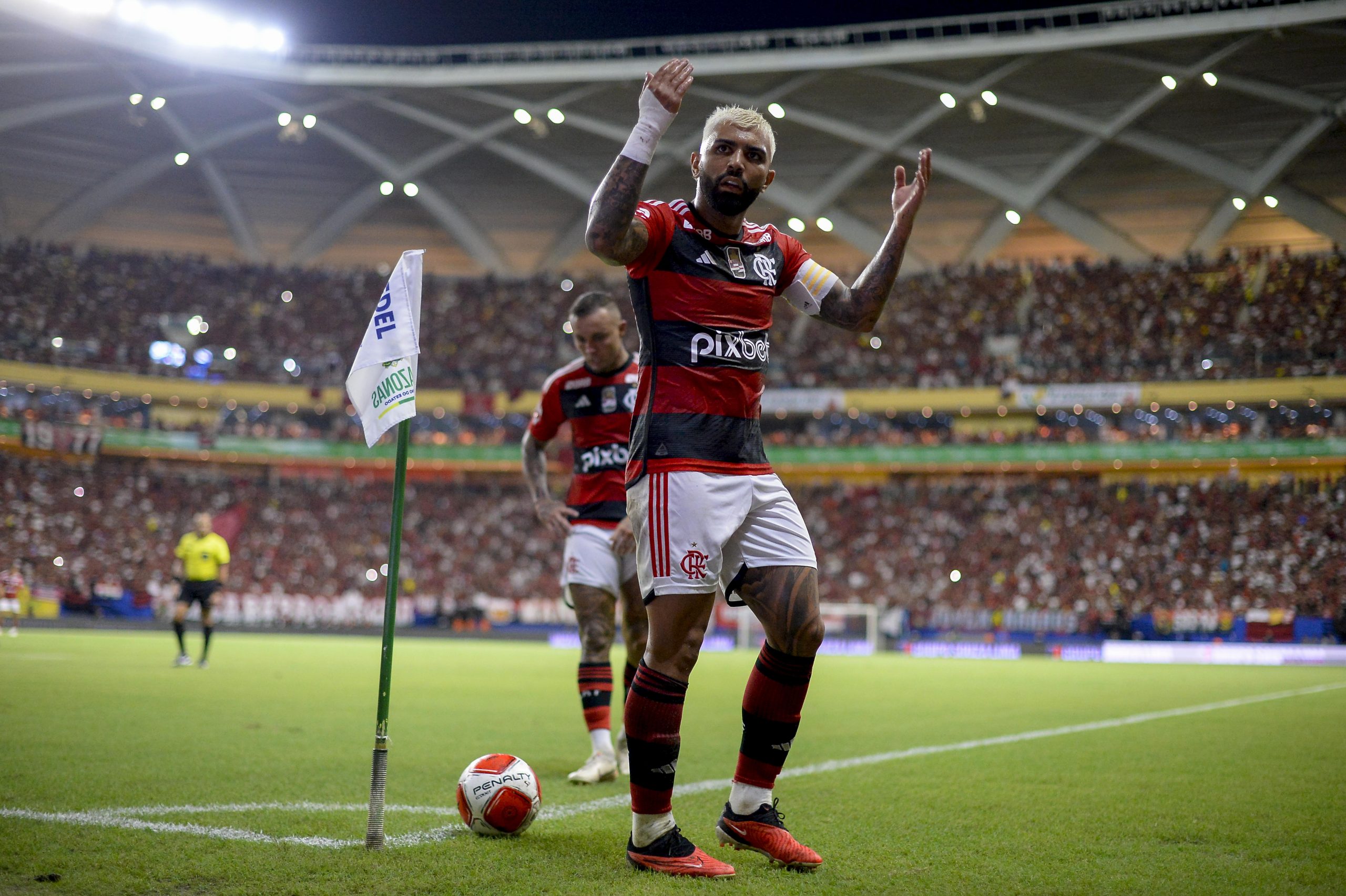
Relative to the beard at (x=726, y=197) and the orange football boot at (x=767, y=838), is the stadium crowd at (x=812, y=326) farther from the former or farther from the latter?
the orange football boot at (x=767, y=838)

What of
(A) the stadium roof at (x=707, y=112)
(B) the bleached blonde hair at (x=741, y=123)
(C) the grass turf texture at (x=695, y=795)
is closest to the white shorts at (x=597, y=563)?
(C) the grass turf texture at (x=695, y=795)

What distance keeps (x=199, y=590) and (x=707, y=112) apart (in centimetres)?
2763

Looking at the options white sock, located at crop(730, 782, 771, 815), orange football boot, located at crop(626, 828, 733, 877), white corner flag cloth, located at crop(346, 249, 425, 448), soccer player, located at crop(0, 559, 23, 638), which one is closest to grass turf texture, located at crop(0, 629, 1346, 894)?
orange football boot, located at crop(626, 828, 733, 877)

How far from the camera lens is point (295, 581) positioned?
40312 millimetres

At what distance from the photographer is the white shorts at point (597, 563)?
6977 millimetres

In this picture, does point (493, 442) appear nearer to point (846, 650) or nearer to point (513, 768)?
point (846, 650)

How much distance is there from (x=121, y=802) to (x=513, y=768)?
1.77 meters

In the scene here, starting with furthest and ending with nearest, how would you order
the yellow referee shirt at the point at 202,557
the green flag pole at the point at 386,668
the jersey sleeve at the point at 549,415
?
the yellow referee shirt at the point at 202,557, the jersey sleeve at the point at 549,415, the green flag pole at the point at 386,668

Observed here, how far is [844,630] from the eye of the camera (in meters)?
32.2

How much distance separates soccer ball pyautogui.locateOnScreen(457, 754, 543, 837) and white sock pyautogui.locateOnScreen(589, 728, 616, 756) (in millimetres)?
1768

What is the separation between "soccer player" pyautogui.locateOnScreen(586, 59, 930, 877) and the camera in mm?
4008

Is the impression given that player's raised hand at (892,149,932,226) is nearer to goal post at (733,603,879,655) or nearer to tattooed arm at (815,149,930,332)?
tattooed arm at (815,149,930,332)

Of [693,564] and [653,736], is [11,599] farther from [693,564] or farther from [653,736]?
[693,564]

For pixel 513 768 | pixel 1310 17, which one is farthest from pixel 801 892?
pixel 1310 17
